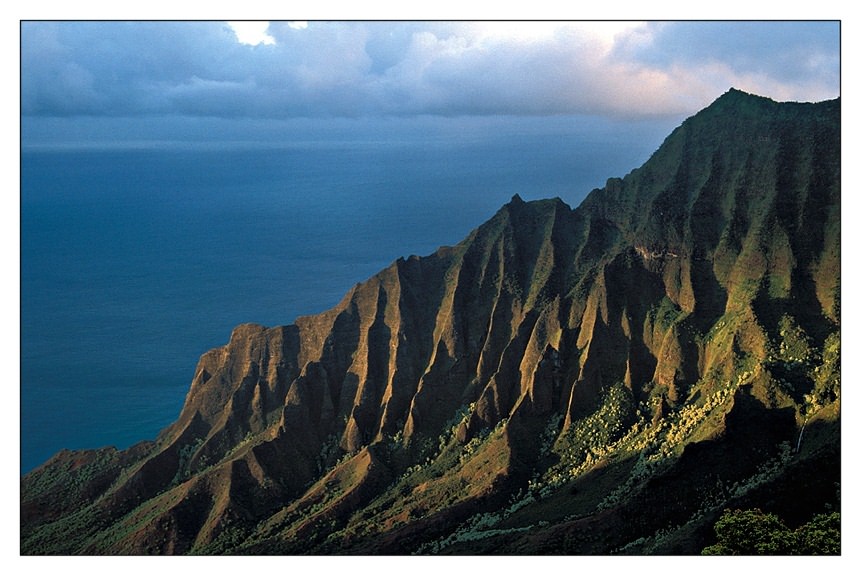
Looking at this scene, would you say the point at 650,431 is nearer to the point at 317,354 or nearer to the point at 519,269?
the point at 519,269

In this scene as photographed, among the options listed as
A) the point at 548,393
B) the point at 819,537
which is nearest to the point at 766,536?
the point at 819,537

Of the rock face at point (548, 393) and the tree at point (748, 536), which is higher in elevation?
the rock face at point (548, 393)

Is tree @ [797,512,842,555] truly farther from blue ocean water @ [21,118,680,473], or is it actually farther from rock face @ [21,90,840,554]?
blue ocean water @ [21,118,680,473]

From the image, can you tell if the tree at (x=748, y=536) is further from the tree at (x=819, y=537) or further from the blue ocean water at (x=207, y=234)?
the blue ocean water at (x=207, y=234)

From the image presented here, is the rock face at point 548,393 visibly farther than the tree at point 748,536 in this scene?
Yes

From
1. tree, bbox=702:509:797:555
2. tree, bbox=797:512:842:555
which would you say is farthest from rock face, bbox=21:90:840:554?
tree, bbox=702:509:797:555

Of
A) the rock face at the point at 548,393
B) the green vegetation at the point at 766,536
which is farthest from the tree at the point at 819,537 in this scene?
the rock face at the point at 548,393

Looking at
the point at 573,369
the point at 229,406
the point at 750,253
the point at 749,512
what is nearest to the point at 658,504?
the point at 749,512

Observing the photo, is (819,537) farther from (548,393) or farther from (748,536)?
(548,393)
